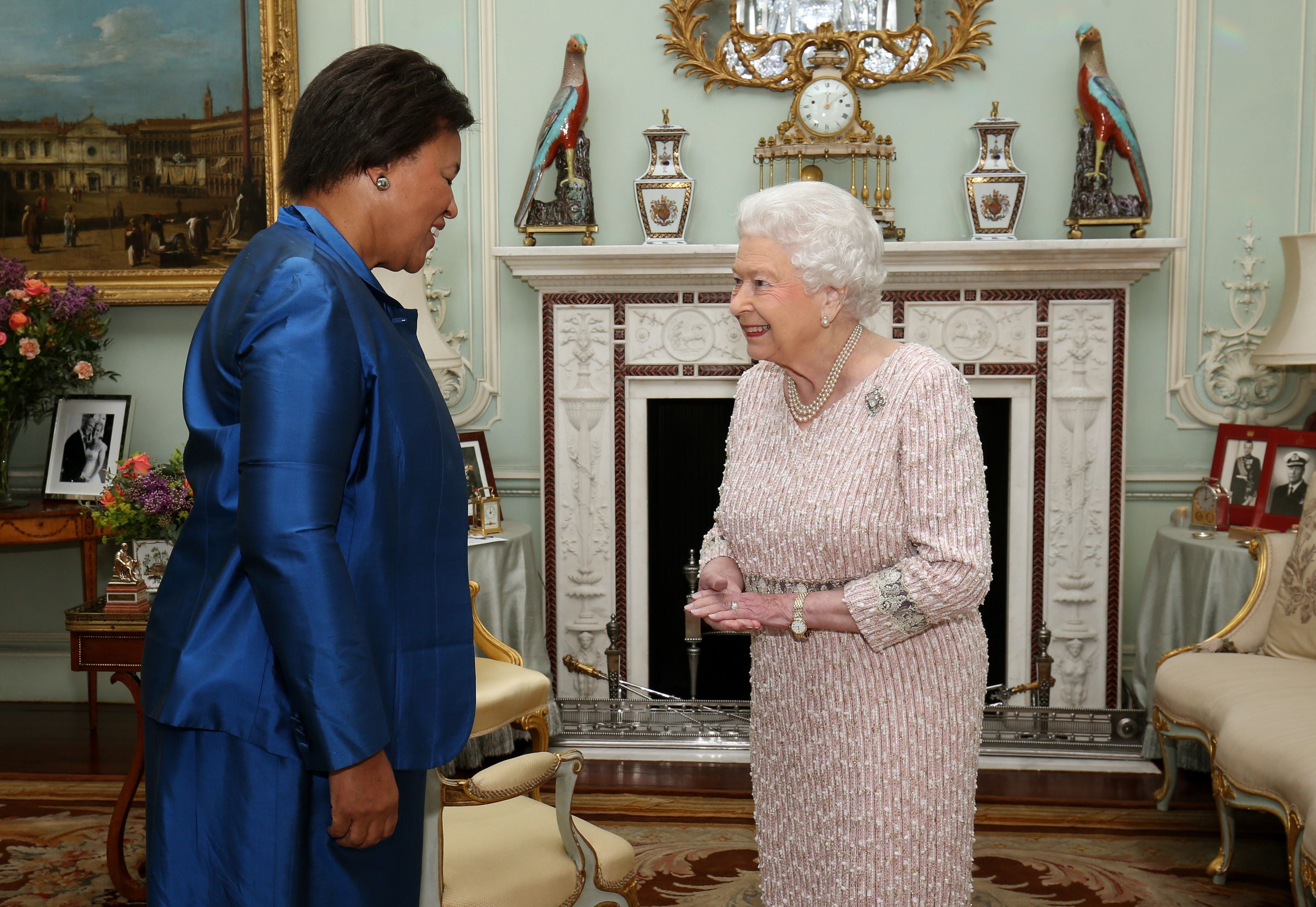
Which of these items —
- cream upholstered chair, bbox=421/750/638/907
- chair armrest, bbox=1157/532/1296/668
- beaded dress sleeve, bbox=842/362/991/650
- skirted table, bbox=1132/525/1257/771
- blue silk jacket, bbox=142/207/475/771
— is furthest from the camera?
skirted table, bbox=1132/525/1257/771

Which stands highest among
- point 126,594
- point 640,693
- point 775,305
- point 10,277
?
point 10,277

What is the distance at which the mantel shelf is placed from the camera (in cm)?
408

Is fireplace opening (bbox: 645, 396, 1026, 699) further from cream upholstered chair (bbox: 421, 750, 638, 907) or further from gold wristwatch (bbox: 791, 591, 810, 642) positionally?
gold wristwatch (bbox: 791, 591, 810, 642)

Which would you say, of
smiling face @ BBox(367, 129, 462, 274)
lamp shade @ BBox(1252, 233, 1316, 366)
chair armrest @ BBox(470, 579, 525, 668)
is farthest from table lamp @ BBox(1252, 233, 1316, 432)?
smiling face @ BBox(367, 129, 462, 274)

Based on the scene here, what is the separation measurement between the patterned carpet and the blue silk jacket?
69.2 inches

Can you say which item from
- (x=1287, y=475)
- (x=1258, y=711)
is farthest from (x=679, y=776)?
(x=1287, y=475)

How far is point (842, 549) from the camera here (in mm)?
1766

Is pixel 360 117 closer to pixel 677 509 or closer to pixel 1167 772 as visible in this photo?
pixel 1167 772

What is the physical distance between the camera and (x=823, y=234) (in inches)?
71.3

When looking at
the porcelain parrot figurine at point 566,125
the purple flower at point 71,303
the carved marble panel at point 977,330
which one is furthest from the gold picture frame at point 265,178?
the carved marble panel at point 977,330

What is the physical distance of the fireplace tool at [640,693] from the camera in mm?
4156

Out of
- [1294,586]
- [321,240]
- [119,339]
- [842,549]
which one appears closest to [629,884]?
[842,549]

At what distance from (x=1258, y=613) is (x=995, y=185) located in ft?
5.74

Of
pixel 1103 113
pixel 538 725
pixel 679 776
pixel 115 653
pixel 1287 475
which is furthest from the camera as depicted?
pixel 1103 113
